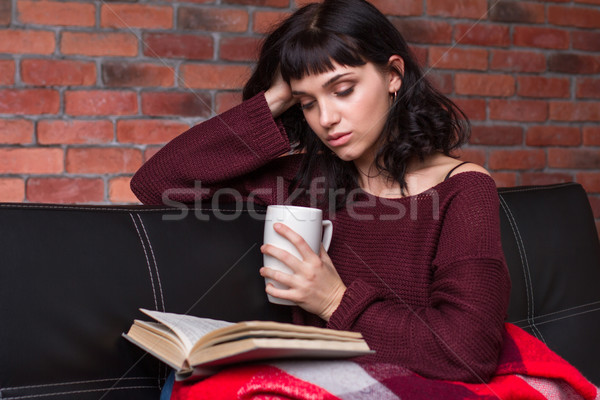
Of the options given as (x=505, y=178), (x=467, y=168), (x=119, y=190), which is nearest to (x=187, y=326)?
(x=467, y=168)

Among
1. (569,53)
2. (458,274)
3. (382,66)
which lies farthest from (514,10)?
(458,274)

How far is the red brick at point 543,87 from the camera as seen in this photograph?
200 centimetres

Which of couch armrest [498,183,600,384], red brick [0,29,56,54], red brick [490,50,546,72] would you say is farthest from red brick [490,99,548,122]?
red brick [0,29,56,54]

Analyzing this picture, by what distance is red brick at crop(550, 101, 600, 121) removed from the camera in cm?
204

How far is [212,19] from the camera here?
175cm

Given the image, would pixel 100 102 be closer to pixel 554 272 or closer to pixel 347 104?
pixel 347 104

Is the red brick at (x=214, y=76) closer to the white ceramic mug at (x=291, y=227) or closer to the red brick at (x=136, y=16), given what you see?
the red brick at (x=136, y=16)

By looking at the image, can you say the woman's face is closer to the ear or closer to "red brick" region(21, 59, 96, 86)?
the ear

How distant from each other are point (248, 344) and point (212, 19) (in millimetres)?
1299

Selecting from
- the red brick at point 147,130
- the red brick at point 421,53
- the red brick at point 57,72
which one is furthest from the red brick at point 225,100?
the red brick at point 421,53

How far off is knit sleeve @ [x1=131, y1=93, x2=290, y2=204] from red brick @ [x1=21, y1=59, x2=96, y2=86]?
51 cm

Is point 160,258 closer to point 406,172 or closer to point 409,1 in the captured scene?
point 406,172

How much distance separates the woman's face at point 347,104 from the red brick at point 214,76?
0.66 m

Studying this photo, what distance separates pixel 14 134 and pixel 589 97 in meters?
1.81
